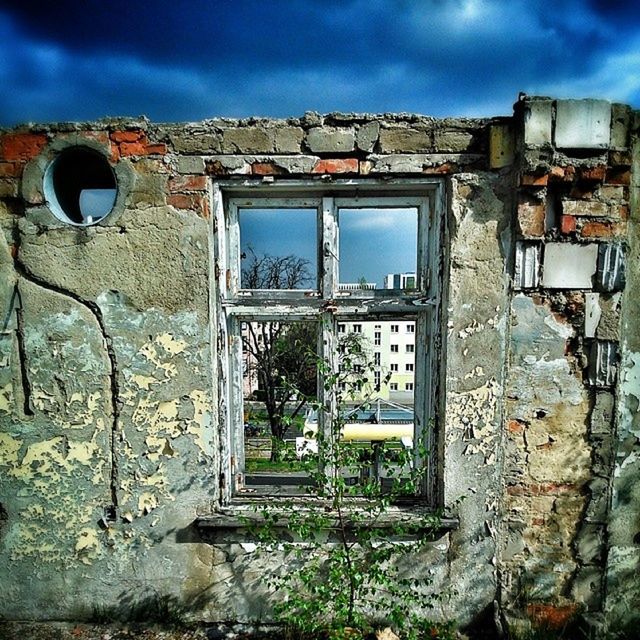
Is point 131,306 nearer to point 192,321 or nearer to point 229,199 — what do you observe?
point 192,321

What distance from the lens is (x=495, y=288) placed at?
2.12 meters

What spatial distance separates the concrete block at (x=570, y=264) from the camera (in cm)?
207

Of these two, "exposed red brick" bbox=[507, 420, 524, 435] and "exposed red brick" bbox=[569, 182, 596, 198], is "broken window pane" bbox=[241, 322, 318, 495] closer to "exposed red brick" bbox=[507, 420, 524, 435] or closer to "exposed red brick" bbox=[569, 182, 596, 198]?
"exposed red brick" bbox=[507, 420, 524, 435]

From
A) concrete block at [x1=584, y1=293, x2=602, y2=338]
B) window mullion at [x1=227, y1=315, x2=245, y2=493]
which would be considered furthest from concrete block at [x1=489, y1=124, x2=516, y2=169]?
window mullion at [x1=227, y1=315, x2=245, y2=493]

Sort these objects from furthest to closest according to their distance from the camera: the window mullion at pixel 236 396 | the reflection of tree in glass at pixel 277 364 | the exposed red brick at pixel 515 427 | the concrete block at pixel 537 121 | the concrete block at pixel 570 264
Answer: the reflection of tree in glass at pixel 277 364 → the window mullion at pixel 236 396 → the exposed red brick at pixel 515 427 → the concrete block at pixel 570 264 → the concrete block at pixel 537 121

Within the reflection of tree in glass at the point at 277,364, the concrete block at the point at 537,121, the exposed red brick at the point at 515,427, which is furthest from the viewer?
the reflection of tree in glass at the point at 277,364

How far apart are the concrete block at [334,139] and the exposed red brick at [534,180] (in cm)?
82

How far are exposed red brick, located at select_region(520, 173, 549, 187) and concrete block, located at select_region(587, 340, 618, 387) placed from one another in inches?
32.4

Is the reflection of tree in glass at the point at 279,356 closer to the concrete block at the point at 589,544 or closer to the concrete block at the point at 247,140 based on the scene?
the concrete block at the point at 247,140

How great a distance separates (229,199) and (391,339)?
4.16ft

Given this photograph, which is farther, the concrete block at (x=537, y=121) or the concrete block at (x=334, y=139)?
the concrete block at (x=334, y=139)

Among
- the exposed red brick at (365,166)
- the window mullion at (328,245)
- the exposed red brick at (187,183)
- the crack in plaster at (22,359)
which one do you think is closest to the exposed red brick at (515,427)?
the window mullion at (328,245)

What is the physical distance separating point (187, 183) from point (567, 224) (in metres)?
1.87

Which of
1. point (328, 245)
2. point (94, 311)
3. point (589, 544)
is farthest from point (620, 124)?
point (94, 311)
